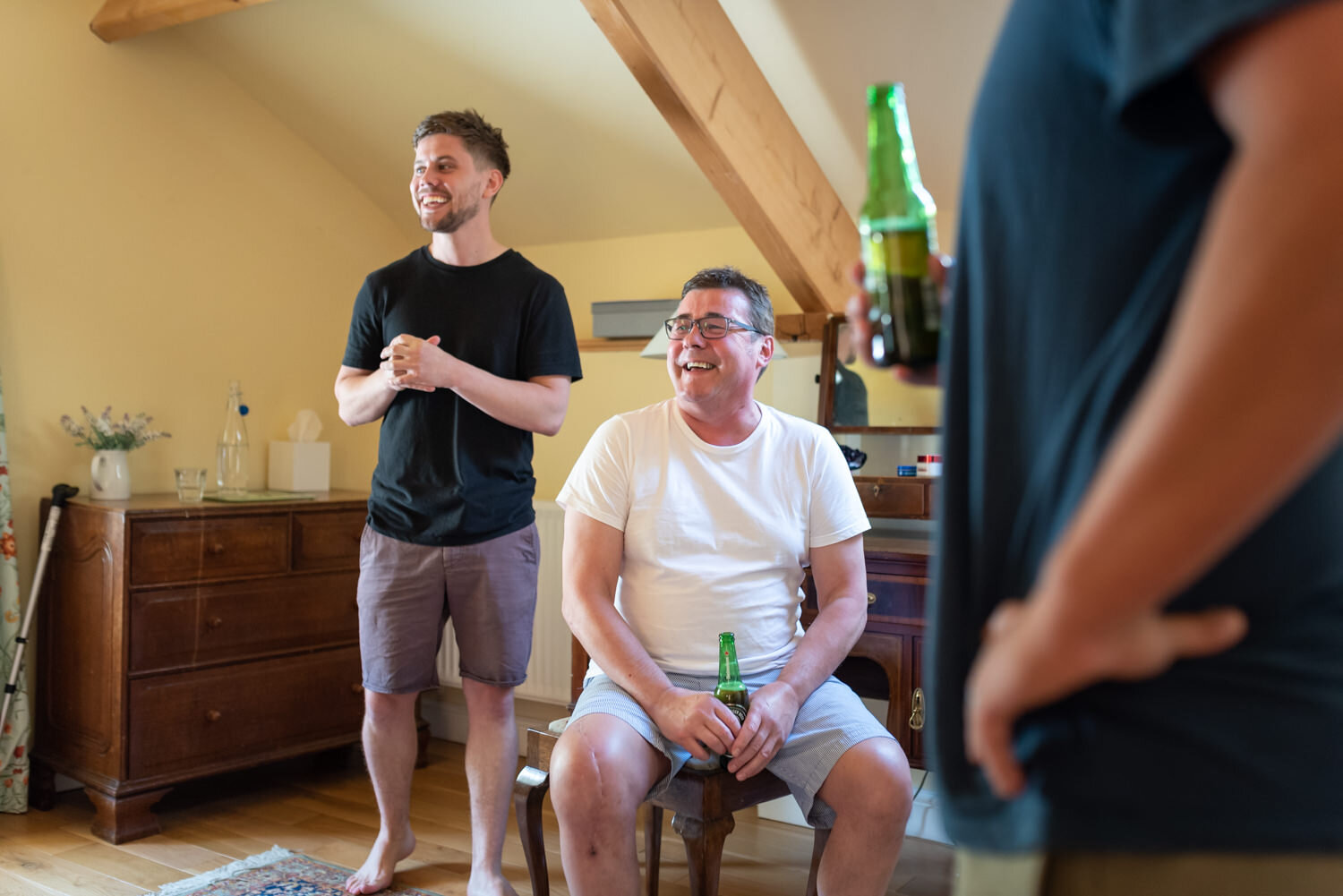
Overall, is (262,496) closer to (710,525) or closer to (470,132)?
(470,132)

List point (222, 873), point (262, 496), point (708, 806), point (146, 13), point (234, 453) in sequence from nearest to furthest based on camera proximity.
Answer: point (708, 806) < point (222, 873) < point (146, 13) < point (262, 496) < point (234, 453)

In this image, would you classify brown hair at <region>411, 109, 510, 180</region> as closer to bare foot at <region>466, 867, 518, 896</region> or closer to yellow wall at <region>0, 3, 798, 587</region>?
yellow wall at <region>0, 3, 798, 587</region>

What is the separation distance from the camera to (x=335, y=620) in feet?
10.3

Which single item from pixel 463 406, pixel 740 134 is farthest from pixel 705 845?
pixel 740 134

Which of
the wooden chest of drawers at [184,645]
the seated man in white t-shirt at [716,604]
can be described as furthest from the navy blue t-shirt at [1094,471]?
the wooden chest of drawers at [184,645]

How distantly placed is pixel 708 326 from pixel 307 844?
1.69 meters

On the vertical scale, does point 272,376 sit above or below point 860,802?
above

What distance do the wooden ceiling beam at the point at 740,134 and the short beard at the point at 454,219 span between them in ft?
1.57

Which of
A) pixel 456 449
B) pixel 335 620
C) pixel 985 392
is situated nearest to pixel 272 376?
pixel 335 620

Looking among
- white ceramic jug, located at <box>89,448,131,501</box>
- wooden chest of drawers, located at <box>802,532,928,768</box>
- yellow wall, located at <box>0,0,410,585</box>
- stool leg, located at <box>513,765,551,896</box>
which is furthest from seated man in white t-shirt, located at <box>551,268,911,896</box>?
yellow wall, located at <box>0,0,410,585</box>

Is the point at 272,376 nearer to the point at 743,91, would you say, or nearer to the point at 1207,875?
the point at 743,91

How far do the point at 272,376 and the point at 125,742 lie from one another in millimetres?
1319

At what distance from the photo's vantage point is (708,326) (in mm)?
1953

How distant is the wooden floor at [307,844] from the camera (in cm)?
240
